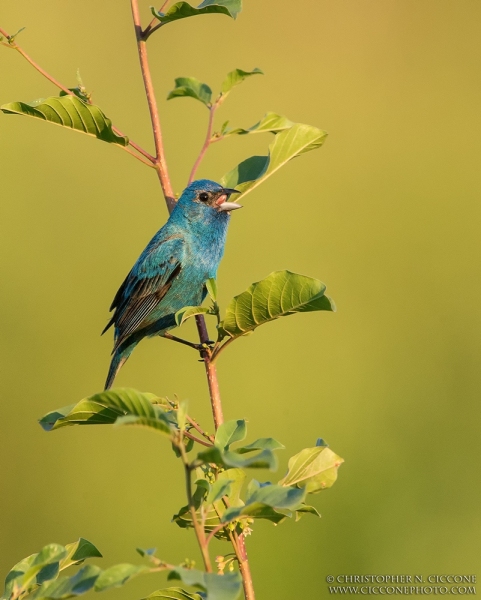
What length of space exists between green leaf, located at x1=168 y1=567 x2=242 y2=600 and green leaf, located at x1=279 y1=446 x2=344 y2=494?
64cm

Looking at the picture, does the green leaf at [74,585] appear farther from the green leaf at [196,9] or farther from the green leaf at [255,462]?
the green leaf at [196,9]

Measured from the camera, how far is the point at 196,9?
238cm

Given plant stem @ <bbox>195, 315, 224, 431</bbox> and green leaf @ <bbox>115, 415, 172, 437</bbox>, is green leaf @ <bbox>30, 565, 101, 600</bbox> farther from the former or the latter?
plant stem @ <bbox>195, 315, 224, 431</bbox>

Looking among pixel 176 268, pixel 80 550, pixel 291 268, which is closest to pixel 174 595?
pixel 80 550

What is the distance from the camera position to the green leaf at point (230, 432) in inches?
74.1

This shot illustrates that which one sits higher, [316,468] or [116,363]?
[116,363]

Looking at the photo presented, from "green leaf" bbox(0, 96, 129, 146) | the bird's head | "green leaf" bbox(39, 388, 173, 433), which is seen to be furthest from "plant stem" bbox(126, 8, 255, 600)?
the bird's head

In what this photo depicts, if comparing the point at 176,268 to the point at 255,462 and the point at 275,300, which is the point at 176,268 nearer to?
the point at 275,300

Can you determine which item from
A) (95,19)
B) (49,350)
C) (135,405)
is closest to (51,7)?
(95,19)

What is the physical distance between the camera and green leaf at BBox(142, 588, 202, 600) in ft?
6.04

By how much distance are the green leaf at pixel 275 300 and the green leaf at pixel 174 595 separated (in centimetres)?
→ 63

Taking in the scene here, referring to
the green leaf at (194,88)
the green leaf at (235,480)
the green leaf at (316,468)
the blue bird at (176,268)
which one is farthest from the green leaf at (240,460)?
the blue bird at (176,268)

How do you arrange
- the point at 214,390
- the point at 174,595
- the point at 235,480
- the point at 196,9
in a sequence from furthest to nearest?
the point at 196,9
the point at 214,390
the point at 235,480
the point at 174,595

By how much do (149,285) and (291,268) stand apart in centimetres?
211
